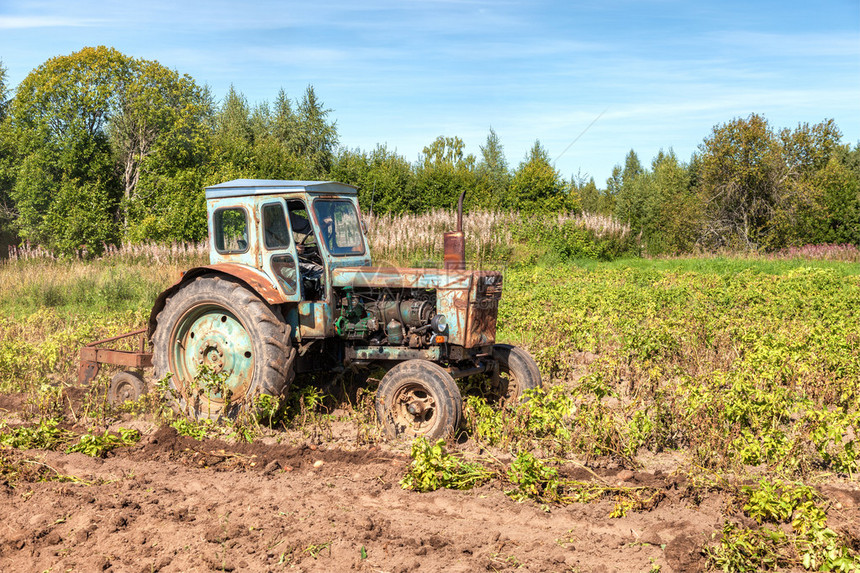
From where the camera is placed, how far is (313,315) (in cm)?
650

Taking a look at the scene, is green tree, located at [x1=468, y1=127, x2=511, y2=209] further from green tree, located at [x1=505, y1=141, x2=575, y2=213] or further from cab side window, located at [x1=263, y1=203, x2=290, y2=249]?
cab side window, located at [x1=263, y1=203, x2=290, y2=249]

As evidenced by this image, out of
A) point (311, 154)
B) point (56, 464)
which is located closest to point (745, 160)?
point (311, 154)

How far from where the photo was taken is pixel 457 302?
248 inches

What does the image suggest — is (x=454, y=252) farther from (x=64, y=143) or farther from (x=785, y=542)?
(x=64, y=143)

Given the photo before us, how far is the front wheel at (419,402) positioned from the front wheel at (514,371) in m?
0.93

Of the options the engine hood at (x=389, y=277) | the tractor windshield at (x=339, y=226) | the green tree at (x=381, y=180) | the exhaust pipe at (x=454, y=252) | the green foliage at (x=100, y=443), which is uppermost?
the green tree at (x=381, y=180)

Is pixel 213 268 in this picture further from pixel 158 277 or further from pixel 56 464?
pixel 158 277

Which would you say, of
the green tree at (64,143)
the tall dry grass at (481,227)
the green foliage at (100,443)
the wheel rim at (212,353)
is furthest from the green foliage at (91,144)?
the green foliage at (100,443)

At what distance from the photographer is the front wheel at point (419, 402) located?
5828 mm

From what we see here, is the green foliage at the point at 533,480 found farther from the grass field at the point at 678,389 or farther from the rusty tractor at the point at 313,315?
the rusty tractor at the point at 313,315

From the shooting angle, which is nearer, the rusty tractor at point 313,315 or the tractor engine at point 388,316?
the rusty tractor at point 313,315

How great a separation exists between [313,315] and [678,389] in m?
3.09

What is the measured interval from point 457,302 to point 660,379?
9.78 feet

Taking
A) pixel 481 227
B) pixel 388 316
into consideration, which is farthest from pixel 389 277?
pixel 481 227
